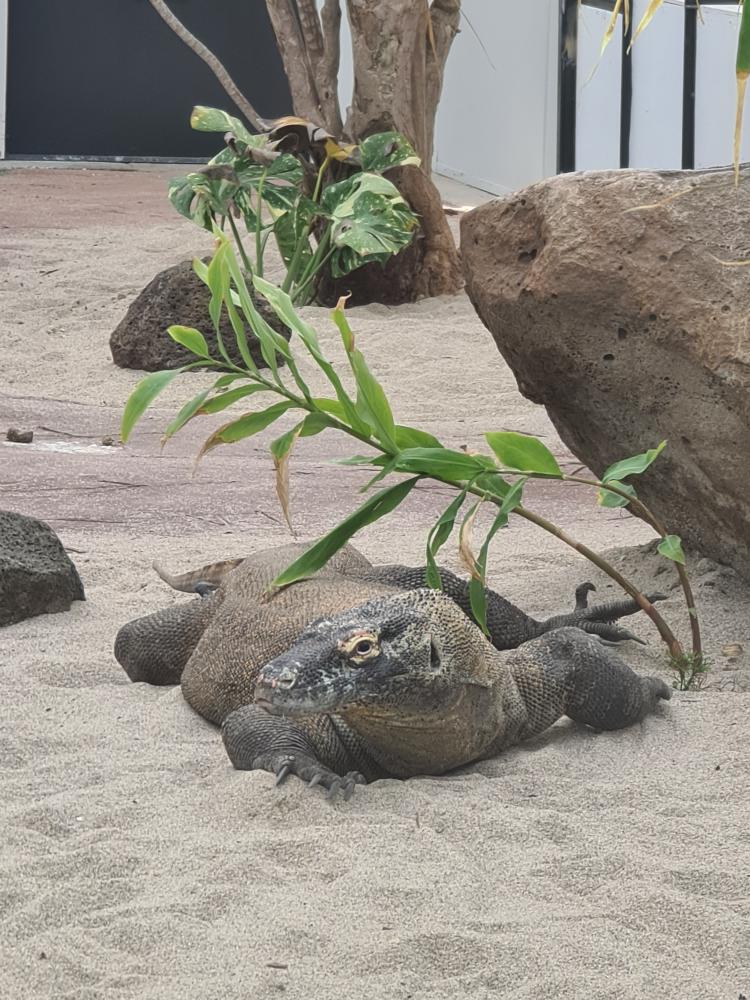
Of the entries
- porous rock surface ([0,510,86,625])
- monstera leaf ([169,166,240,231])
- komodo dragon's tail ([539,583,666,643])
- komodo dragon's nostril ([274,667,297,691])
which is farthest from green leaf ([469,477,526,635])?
monstera leaf ([169,166,240,231])

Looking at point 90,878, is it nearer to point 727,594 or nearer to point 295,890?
point 295,890

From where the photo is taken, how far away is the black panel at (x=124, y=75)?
17.3m

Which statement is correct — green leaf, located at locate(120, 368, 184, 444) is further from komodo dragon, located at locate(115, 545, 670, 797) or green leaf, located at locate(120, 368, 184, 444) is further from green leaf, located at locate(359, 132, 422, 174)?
green leaf, located at locate(359, 132, 422, 174)

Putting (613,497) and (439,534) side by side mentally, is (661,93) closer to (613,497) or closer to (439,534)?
(613,497)

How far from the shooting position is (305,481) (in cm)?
599

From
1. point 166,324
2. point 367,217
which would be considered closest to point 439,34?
point 367,217

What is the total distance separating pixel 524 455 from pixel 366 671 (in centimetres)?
68

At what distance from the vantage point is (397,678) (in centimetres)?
252

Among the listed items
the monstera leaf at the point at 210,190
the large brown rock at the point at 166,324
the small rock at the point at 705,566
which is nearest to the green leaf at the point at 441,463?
the small rock at the point at 705,566

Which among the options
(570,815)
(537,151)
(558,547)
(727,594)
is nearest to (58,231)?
(537,151)

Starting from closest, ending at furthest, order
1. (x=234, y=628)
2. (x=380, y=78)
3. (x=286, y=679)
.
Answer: (x=286, y=679), (x=234, y=628), (x=380, y=78)

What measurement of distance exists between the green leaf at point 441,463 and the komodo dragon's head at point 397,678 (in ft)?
0.86

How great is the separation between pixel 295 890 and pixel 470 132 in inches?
611

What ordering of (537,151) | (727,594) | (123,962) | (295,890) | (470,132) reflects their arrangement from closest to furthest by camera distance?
(123,962) < (295,890) < (727,594) < (537,151) < (470,132)
